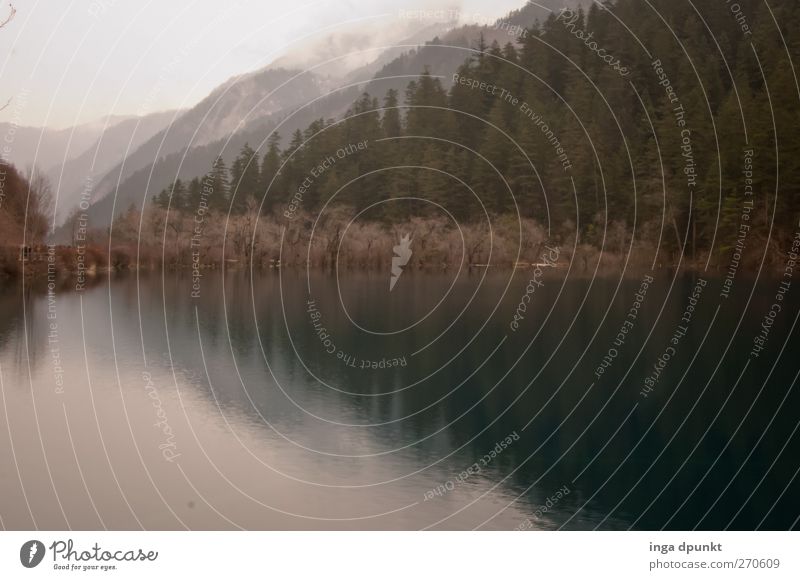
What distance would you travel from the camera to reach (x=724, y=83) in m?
94.0

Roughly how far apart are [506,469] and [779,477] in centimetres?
603

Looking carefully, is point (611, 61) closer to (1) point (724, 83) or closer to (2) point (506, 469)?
(1) point (724, 83)

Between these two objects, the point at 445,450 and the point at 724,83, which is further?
the point at 724,83

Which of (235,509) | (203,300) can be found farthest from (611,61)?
(235,509)
